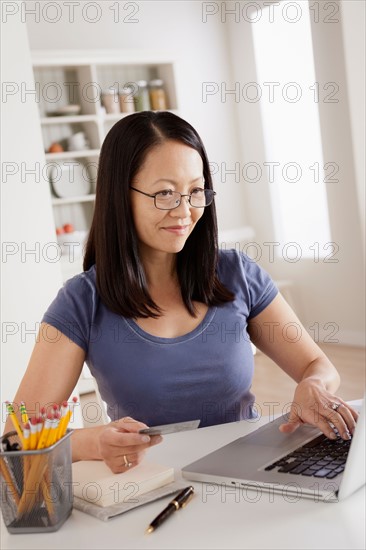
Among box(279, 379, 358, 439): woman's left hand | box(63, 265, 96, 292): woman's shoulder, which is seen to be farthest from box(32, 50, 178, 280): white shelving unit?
box(279, 379, 358, 439): woman's left hand

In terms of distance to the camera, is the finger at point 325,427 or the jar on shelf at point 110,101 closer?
the finger at point 325,427

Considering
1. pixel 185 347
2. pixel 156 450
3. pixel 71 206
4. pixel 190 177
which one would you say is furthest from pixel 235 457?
pixel 71 206

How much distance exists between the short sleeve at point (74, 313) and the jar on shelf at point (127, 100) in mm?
4074

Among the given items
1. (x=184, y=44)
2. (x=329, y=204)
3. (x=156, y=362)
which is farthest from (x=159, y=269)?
(x=184, y=44)

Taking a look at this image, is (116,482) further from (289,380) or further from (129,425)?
(289,380)

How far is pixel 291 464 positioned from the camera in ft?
4.15

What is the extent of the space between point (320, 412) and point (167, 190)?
0.57 m

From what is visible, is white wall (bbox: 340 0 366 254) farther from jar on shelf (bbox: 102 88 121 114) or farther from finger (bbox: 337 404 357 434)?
finger (bbox: 337 404 357 434)

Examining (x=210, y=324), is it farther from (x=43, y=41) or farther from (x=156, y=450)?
(x=43, y=41)

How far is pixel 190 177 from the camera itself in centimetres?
167

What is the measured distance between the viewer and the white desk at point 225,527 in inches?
40.8

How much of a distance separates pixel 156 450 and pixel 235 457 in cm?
20

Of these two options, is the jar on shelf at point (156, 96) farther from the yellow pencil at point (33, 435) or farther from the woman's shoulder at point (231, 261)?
the yellow pencil at point (33, 435)

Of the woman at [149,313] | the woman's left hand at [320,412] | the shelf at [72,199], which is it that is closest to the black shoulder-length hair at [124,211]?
the woman at [149,313]
